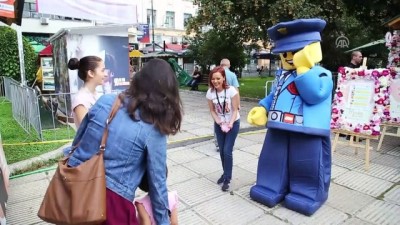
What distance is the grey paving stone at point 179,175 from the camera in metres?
4.51

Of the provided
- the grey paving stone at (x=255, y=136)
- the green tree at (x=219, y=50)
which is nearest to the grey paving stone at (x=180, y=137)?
the grey paving stone at (x=255, y=136)

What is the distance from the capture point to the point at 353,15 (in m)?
10.6

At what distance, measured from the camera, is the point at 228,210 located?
11.9 feet

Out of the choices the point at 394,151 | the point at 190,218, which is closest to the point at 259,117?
the point at 190,218

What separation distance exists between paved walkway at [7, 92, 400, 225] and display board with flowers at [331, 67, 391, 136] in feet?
2.13

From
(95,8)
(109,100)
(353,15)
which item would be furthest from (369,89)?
(353,15)

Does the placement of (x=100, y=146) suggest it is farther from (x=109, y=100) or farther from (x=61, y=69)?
(x=61, y=69)

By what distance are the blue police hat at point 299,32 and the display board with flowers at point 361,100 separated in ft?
6.82

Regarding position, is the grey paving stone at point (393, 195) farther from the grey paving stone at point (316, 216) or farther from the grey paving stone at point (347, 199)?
the grey paving stone at point (316, 216)

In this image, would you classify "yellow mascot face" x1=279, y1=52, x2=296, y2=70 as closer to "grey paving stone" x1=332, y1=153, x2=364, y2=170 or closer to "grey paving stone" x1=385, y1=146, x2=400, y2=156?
"grey paving stone" x1=332, y1=153, x2=364, y2=170

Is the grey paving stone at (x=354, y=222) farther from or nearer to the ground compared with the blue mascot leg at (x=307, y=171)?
nearer to the ground

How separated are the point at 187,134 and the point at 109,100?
5295 mm

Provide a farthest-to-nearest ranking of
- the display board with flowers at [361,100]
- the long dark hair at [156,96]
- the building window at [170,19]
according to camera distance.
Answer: the building window at [170,19]
the display board with flowers at [361,100]
the long dark hair at [156,96]

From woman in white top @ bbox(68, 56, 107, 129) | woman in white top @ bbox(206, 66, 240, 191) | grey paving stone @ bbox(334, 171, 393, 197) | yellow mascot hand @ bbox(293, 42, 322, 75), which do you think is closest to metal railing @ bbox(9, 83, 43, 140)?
woman in white top @ bbox(68, 56, 107, 129)
